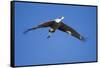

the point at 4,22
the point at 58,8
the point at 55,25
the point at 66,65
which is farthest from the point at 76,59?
the point at 4,22

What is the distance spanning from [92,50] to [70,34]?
13.0 inches

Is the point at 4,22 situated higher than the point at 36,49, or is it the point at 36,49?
the point at 4,22

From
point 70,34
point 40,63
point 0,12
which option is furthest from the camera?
point 70,34

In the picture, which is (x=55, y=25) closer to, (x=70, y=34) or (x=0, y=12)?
(x=70, y=34)

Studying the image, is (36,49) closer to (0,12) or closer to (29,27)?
(29,27)

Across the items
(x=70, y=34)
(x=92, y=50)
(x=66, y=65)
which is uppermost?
(x=70, y=34)

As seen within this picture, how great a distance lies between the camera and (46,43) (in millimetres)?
2100

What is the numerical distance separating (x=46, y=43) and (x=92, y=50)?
0.56 m

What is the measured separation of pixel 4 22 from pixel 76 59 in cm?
85

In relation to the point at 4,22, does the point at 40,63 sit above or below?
below

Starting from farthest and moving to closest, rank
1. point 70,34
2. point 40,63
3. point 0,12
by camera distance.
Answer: point 70,34 → point 40,63 → point 0,12

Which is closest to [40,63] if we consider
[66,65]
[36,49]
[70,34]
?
[36,49]

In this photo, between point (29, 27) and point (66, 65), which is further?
point (66, 65)

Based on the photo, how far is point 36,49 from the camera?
81.1 inches
